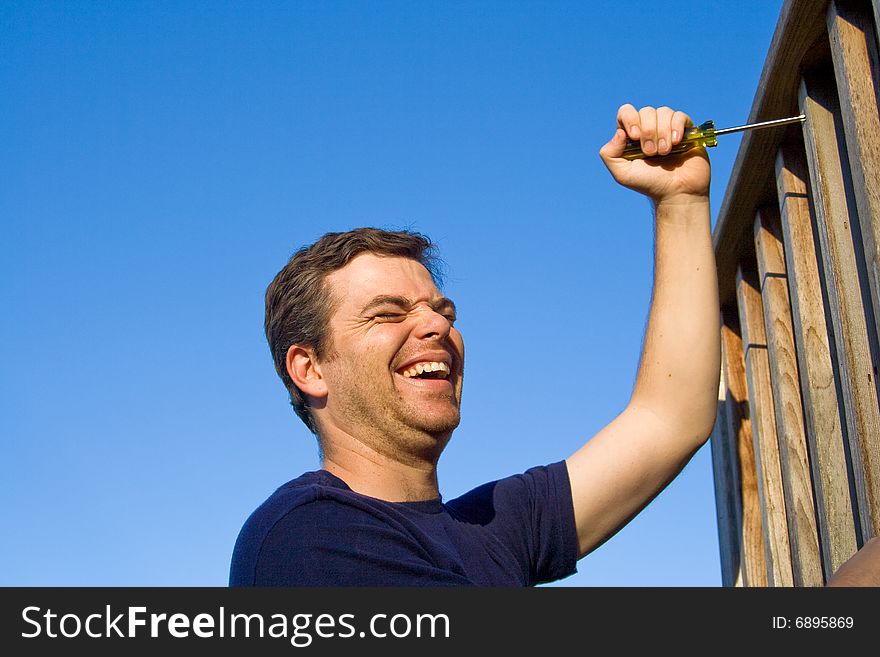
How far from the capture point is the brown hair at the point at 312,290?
237cm

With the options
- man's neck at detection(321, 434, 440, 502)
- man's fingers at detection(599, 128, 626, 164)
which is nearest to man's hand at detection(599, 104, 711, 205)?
man's fingers at detection(599, 128, 626, 164)

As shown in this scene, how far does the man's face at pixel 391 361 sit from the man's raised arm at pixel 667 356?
0.39 meters

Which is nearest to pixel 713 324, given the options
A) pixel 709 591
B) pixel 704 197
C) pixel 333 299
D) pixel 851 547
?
pixel 704 197

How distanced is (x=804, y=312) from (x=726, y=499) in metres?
1.16

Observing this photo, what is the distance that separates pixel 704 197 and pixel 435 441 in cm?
85

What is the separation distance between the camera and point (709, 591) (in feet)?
4.12

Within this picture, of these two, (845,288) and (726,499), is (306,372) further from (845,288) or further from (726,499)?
(726,499)

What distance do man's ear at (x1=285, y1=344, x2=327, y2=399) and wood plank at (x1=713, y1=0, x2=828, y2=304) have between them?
1374 millimetres

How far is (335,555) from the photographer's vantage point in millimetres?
1705

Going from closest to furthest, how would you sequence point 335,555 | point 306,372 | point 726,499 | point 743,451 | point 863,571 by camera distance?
1. point 863,571
2. point 335,555
3. point 306,372
4. point 743,451
5. point 726,499

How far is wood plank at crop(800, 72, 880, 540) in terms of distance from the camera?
2.02 m

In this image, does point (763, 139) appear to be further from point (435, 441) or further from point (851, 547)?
point (435, 441)

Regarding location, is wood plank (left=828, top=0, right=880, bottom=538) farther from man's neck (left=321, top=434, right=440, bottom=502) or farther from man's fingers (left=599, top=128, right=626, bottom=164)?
man's neck (left=321, top=434, right=440, bottom=502)

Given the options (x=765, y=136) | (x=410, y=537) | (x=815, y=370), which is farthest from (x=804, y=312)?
(x=410, y=537)
